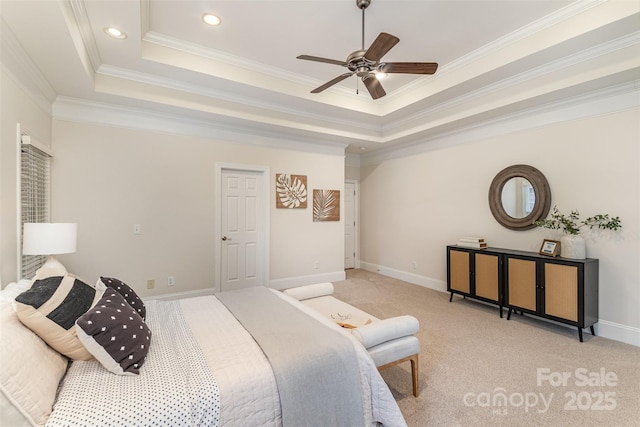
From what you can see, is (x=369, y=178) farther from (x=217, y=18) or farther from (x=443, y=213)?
(x=217, y=18)

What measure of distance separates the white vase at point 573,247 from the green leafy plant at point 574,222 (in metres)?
0.07

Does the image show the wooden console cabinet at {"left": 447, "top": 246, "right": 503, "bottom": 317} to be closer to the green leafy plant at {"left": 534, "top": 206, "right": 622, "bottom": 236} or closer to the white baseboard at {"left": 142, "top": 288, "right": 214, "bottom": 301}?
the green leafy plant at {"left": 534, "top": 206, "right": 622, "bottom": 236}

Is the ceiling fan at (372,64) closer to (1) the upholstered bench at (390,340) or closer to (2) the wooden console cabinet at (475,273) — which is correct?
(1) the upholstered bench at (390,340)

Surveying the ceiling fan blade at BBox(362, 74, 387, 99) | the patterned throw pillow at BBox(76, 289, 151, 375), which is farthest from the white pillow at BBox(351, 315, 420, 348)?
the ceiling fan blade at BBox(362, 74, 387, 99)

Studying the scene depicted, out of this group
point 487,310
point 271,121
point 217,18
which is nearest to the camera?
point 217,18

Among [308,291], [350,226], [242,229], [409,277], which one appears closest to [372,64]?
[308,291]

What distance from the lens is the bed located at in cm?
114

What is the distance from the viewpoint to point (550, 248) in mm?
3326

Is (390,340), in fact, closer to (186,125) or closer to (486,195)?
(486,195)

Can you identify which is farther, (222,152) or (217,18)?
(222,152)

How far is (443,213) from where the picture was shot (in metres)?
4.82

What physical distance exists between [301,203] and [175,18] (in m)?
3.00

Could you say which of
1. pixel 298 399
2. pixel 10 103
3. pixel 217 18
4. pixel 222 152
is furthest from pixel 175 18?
pixel 298 399

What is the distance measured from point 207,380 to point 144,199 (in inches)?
124
